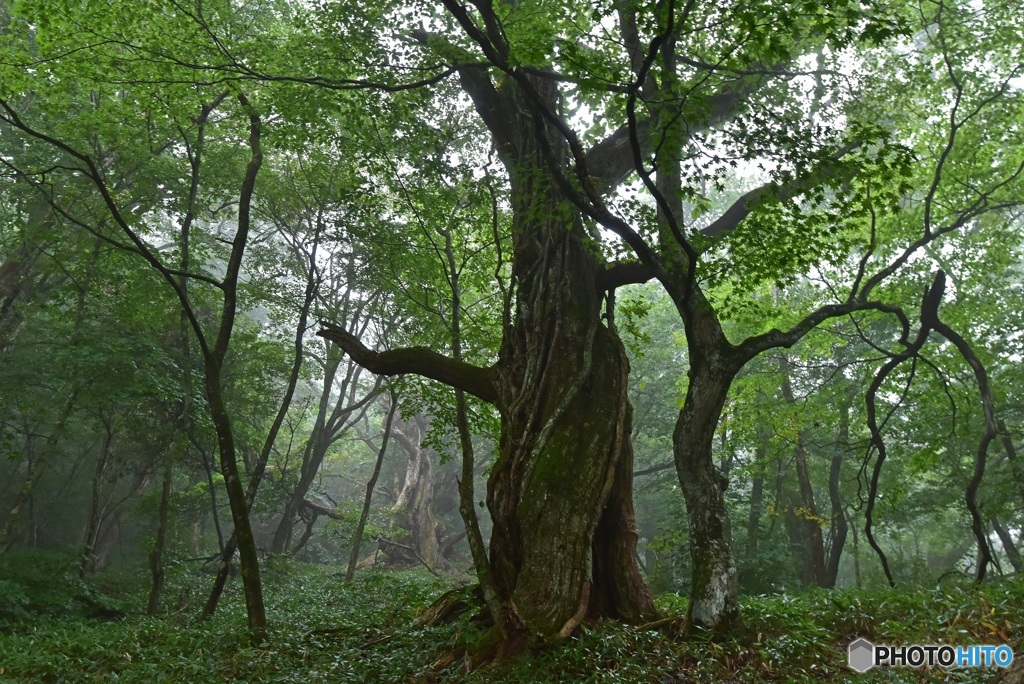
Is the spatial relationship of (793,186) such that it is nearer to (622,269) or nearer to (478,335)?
(622,269)

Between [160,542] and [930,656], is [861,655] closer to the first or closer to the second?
[930,656]

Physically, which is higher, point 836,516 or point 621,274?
point 621,274

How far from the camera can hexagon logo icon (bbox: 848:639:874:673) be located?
506 centimetres

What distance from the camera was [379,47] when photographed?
857 centimetres

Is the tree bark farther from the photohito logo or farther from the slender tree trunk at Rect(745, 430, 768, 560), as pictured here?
the slender tree trunk at Rect(745, 430, 768, 560)

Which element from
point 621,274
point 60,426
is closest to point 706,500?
point 621,274

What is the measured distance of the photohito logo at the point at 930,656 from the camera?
189 inches

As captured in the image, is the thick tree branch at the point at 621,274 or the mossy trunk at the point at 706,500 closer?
the mossy trunk at the point at 706,500

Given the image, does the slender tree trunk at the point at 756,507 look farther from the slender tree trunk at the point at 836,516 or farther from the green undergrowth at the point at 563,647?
the green undergrowth at the point at 563,647

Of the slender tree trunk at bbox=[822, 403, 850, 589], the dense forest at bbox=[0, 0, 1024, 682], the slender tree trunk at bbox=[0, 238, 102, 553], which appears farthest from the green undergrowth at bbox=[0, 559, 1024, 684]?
the slender tree trunk at bbox=[822, 403, 850, 589]

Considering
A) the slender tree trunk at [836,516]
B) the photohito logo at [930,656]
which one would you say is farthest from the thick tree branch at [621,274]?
the slender tree trunk at [836,516]

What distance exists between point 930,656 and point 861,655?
0.49 metres

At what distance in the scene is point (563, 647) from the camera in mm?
5348

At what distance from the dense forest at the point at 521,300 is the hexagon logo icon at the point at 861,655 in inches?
7.1
